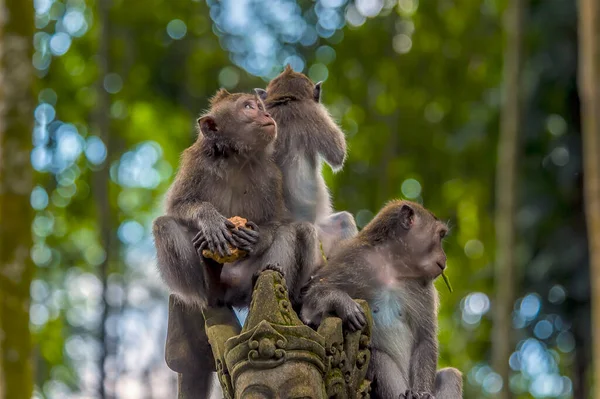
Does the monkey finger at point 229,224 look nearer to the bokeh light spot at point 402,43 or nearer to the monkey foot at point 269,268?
the monkey foot at point 269,268

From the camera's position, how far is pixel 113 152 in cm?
1689

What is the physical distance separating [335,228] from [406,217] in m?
0.88

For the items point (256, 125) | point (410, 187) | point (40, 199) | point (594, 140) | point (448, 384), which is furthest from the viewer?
point (40, 199)

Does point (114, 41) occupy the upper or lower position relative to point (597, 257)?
upper

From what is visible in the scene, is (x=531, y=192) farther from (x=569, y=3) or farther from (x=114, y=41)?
(x=114, y=41)

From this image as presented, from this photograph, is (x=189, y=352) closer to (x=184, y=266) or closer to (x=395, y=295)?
(x=184, y=266)

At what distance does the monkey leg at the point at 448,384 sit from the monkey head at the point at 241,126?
1775 mm

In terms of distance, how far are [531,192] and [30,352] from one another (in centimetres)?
899

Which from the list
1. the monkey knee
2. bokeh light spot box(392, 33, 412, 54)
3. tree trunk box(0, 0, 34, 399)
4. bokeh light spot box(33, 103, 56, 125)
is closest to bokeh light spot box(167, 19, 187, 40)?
bokeh light spot box(33, 103, 56, 125)

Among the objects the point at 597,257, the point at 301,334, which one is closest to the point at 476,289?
the point at 597,257

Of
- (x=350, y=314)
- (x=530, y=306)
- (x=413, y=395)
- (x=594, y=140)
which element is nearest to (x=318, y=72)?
(x=530, y=306)

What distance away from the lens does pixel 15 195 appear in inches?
360

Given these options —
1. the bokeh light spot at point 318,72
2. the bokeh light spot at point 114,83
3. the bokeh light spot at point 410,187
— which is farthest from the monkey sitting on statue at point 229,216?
the bokeh light spot at point 410,187

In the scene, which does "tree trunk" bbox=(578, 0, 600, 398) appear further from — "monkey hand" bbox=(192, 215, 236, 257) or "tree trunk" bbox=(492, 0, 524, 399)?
"tree trunk" bbox=(492, 0, 524, 399)
